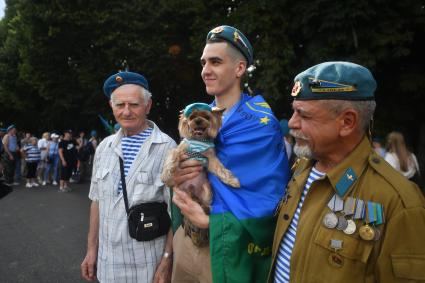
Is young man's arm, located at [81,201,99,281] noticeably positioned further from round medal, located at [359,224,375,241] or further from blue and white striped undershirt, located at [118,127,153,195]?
round medal, located at [359,224,375,241]

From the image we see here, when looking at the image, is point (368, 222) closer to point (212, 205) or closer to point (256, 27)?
point (212, 205)

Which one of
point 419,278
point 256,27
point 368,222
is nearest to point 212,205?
point 368,222

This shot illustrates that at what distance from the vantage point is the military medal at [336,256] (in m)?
1.71

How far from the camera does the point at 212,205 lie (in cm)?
232

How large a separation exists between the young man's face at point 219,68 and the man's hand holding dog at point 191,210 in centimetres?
76

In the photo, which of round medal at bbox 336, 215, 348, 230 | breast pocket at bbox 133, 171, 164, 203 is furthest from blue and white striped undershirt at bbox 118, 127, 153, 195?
round medal at bbox 336, 215, 348, 230

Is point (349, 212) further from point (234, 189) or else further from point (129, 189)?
point (129, 189)

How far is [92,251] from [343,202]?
85.3 inches

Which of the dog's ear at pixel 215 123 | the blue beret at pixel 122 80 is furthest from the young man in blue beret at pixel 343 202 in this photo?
the blue beret at pixel 122 80

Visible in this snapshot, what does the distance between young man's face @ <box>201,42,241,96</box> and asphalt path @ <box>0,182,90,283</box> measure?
4292mm

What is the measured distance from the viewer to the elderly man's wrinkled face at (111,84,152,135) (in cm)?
289

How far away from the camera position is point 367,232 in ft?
5.49

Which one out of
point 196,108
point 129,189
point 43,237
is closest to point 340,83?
point 196,108

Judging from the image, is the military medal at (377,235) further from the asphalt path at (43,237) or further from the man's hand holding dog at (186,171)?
the asphalt path at (43,237)
